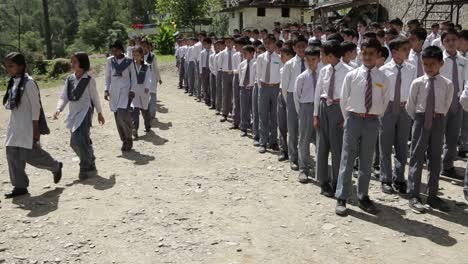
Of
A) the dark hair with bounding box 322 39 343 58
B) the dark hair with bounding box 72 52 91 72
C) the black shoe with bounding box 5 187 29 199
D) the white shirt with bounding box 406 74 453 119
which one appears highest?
the dark hair with bounding box 322 39 343 58

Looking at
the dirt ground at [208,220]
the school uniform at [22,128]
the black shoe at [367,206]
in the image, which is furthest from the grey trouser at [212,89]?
the black shoe at [367,206]

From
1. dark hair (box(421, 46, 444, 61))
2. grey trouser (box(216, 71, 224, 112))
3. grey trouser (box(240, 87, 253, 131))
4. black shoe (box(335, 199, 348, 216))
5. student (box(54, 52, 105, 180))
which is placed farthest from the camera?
grey trouser (box(216, 71, 224, 112))

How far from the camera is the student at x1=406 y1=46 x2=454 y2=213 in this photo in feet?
16.6

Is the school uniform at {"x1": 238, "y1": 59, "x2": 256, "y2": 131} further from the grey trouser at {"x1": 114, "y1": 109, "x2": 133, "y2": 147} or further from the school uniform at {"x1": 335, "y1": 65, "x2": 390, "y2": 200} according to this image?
the school uniform at {"x1": 335, "y1": 65, "x2": 390, "y2": 200}

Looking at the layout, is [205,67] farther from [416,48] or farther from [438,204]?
[438,204]

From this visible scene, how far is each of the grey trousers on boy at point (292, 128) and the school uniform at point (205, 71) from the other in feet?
19.4

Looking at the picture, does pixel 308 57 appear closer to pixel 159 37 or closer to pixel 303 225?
pixel 303 225

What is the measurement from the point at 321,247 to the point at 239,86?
5.66m

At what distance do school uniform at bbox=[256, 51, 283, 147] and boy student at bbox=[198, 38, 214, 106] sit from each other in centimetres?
476

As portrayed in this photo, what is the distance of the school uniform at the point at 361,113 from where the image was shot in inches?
196

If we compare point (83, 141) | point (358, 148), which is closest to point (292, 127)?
point (358, 148)

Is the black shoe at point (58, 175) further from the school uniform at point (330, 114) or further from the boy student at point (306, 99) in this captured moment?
the school uniform at point (330, 114)

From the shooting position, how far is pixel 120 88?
801 centimetres

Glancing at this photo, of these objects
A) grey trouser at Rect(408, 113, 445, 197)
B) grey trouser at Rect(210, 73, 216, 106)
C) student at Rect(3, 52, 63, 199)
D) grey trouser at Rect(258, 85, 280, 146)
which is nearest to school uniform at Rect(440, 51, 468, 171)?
grey trouser at Rect(408, 113, 445, 197)
